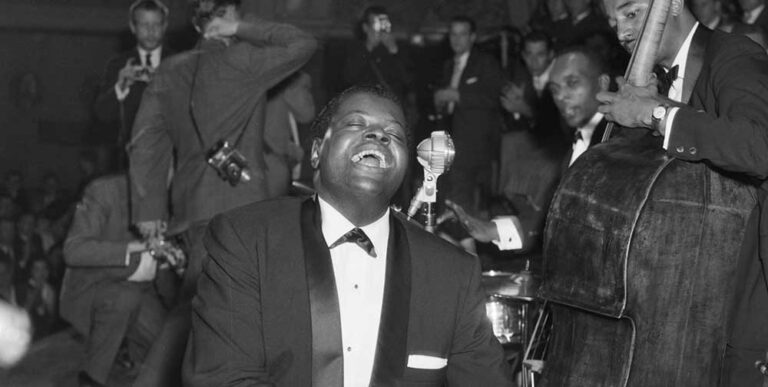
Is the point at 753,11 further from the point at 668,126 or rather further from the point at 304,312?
the point at 304,312

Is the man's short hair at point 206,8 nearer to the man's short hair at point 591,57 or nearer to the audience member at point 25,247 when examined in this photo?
the man's short hair at point 591,57

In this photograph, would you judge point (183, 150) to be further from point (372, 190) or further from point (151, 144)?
point (372, 190)

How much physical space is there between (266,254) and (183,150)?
3.50m

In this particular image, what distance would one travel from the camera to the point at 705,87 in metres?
3.87

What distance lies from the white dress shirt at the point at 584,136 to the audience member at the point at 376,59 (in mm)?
3155

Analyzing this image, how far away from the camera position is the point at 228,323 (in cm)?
326

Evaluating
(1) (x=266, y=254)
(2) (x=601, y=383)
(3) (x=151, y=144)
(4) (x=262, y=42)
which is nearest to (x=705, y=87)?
(2) (x=601, y=383)

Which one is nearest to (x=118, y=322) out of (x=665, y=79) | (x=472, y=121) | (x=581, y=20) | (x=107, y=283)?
(x=107, y=283)

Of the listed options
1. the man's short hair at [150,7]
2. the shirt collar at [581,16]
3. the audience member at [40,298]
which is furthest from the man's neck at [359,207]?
the audience member at [40,298]

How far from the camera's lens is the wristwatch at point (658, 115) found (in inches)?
148

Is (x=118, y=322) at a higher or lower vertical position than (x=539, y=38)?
lower

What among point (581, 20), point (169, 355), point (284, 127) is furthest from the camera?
point (581, 20)

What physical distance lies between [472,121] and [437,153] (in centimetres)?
440

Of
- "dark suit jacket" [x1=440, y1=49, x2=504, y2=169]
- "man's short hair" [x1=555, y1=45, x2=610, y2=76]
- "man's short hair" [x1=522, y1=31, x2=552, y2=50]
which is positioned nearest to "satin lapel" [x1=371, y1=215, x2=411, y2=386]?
"man's short hair" [x1=555, y1=45, x2=610, y2=76]
